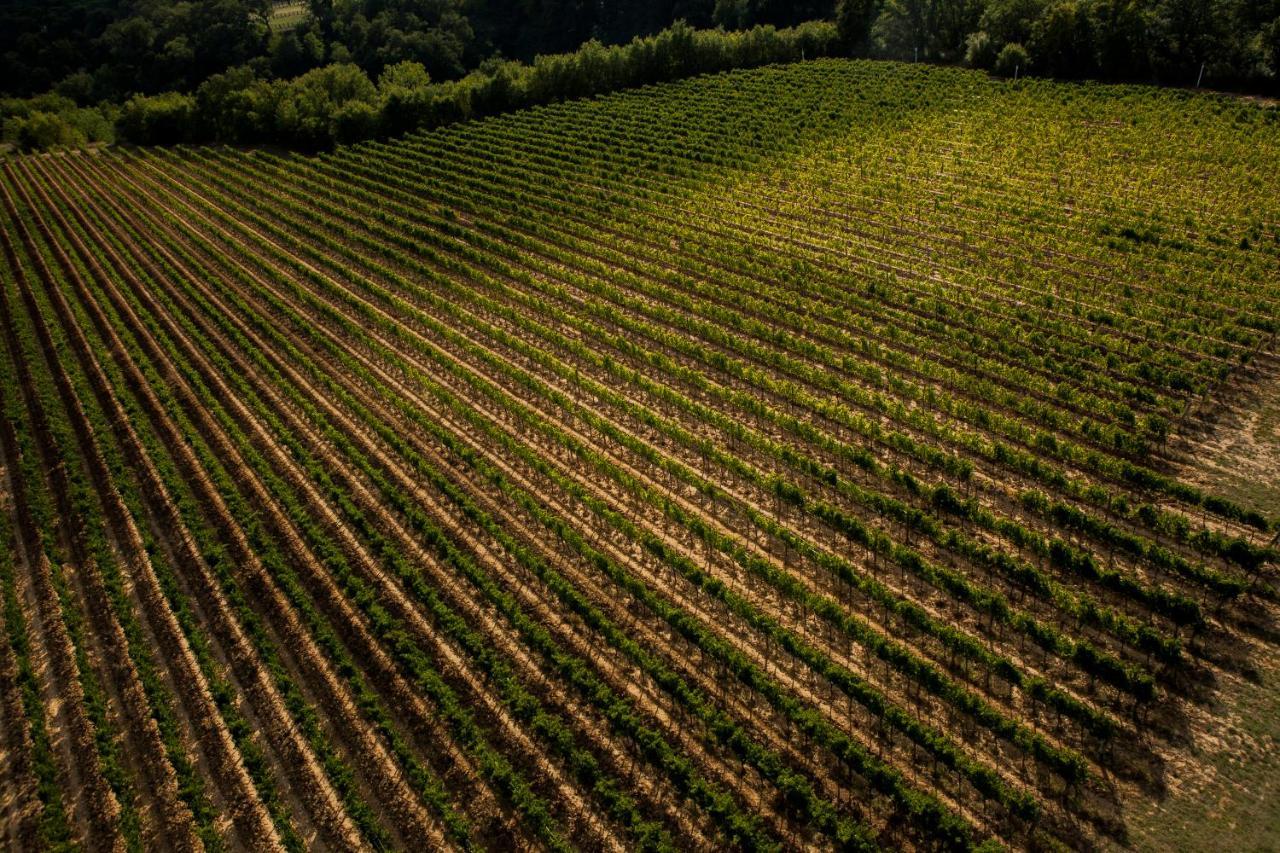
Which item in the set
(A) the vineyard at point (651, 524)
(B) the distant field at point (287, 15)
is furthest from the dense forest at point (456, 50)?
(A) the vineyard at point (651, 524)

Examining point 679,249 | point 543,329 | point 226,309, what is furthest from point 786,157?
point 226,309

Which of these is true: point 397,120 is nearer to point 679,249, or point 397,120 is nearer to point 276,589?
point 679,249

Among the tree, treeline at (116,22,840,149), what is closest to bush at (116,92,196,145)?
treeline at (116,22,840,149)

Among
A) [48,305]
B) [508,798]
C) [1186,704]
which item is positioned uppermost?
[48,305]

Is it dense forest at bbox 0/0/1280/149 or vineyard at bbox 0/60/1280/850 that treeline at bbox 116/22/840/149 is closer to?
dense forest at bbox 0/0/1280/149

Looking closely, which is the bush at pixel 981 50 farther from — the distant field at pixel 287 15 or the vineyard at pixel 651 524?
the distant field at pixel 287 15

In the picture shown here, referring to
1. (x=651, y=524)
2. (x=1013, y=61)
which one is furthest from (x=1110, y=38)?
(x=651, y=524)
